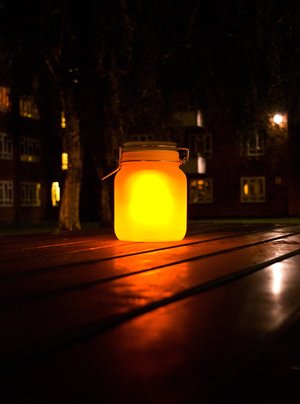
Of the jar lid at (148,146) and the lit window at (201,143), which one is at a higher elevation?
the lit window at (201,143)

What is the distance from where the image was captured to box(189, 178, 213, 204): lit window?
4847 centimetres

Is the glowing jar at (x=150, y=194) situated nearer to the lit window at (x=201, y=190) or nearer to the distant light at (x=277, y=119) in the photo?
the distant light at (x=277, y=119)

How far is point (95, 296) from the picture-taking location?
18.1 feet

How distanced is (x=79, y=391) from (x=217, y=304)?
234 centimetres

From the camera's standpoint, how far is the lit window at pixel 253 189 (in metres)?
46.6

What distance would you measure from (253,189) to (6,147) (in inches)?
660

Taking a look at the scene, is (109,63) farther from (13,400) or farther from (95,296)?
(13,400)

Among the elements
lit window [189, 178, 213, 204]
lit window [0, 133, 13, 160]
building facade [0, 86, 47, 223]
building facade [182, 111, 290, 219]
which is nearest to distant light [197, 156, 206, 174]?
building facade [182, 111, 290, 219]

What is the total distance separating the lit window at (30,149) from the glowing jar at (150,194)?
3695 centimetres

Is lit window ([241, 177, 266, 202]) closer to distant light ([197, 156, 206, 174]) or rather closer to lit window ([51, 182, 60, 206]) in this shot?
distant light ([197, 156, 206, 174])

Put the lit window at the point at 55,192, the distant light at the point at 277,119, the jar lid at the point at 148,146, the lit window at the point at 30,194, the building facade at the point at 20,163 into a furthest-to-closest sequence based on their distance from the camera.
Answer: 1. the lit window at the point at 55,192
2. the lit window at the point at 30,194
3. the building facade at the point at 20,163
4. the distant light at the point at 277,119
5. the jar lid at the point at 148,146

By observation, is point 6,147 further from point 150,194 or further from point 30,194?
point 150,194

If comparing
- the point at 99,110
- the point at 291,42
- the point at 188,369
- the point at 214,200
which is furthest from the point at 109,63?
the point at 214,200

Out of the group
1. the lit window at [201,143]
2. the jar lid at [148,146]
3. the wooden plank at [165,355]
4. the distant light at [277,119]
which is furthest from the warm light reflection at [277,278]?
the lit window at [201,143]
